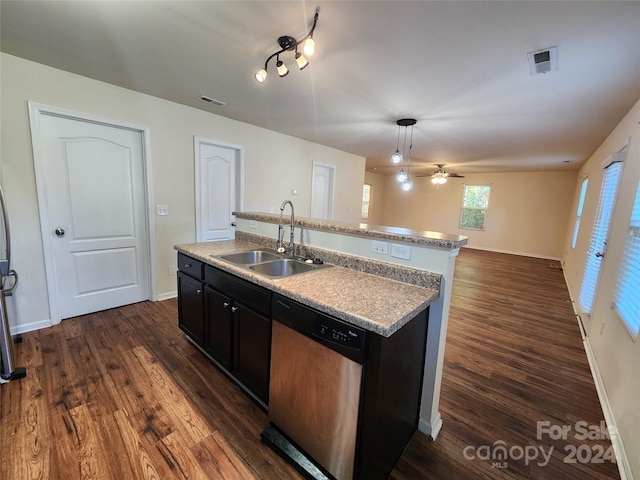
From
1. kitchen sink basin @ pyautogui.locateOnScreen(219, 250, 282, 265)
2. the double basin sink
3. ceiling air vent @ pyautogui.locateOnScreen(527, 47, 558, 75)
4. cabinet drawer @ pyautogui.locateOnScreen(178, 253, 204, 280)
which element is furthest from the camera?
kitchen sink basin @ pyautogui.locateOnScreen(219, 250, 282, 265)

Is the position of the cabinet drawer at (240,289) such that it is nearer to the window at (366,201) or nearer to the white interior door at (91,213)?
the white interior door at (91,213)

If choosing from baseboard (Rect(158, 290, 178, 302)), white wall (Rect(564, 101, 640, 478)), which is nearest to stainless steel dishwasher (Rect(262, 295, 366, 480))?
white wall (Rect(564, 101, 640, 478))

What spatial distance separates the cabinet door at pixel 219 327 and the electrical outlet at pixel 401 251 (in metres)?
1.10

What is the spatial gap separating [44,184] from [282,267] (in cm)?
235

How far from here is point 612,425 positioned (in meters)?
1.68

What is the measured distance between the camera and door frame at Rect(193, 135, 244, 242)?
11.1 feet

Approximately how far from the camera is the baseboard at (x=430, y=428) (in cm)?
160

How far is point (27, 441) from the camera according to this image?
1.44 metres

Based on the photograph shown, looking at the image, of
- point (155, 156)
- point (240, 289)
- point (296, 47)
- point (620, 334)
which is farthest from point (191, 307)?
point (620, 334)

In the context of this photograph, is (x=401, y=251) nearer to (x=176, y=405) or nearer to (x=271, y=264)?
(x=271, y=264)

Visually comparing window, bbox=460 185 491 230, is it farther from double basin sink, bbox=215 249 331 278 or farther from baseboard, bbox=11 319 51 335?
baseboard, bbox=11 319 51 335

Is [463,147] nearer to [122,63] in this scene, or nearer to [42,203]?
[122,63]

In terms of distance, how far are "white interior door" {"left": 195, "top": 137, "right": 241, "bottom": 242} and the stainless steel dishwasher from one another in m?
2.56

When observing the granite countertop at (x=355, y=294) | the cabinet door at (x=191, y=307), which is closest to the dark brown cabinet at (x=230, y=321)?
the cabinet door at (x=191, y=307)
